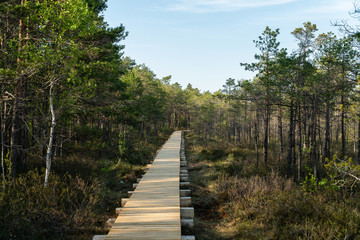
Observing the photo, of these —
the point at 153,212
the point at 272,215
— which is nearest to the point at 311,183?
the point at 272,215

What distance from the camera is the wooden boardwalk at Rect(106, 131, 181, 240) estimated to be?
4.71 meters

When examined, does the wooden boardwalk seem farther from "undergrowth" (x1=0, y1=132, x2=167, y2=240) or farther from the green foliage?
the green foliage

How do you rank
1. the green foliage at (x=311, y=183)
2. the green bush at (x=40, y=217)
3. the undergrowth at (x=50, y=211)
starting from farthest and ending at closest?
the green foliage at (x=311, y=183)
the undergrowth at (x=50, y=211)
the green bush at (x=40, y=217)

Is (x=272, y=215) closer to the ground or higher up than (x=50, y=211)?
closer to the ground

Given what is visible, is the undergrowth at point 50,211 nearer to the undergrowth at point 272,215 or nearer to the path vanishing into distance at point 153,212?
the path vanishing into distance at point 153,212

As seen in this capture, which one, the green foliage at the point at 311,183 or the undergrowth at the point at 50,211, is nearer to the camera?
the undergrowth at the point at 50,211

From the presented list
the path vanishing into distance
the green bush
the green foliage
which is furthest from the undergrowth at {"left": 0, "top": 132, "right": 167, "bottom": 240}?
the green foliage

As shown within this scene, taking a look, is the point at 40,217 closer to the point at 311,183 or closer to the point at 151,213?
the point at 151,213

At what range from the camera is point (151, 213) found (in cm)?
579

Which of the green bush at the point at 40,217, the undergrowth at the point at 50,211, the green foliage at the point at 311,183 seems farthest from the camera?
the green foliage at the point at 311,183

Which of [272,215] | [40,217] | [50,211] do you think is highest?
[50,211]

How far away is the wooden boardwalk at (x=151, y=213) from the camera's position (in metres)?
4.71

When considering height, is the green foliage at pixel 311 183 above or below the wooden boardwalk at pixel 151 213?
above

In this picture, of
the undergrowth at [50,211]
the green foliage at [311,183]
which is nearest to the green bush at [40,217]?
the undergrowth at [50,211]
